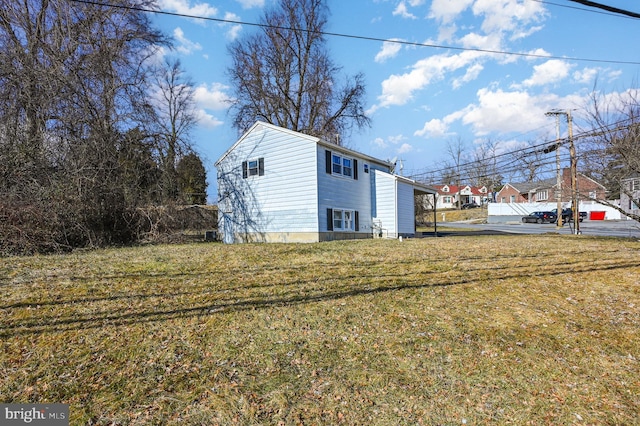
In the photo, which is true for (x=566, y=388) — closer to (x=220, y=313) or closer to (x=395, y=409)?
(x=395, y=409)

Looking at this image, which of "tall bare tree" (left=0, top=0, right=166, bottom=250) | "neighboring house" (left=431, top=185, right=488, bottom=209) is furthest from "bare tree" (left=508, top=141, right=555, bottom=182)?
"neighboring house" (left=431, top=185, right=488, bottom=209)

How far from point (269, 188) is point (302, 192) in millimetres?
1982

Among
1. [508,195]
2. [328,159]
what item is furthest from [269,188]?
[508,195]

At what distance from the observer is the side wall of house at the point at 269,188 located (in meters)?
14.5

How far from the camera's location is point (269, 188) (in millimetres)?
15734

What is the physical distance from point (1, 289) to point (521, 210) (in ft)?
162

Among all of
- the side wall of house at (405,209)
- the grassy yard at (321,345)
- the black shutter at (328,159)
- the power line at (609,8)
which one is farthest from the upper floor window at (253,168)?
the power line at (609,8)

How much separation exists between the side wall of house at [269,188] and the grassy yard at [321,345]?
7.44 m

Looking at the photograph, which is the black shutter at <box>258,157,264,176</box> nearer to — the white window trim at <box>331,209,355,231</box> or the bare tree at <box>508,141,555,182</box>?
the white window trim at <box>331,209,355,231</box>

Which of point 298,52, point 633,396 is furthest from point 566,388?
point 298,52

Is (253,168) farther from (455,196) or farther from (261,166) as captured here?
(455,196)

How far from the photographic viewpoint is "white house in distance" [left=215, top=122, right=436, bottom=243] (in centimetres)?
1452

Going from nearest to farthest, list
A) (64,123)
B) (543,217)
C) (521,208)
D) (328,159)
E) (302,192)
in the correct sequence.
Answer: (64,123) → (302,192) → (328,159) → (543,217) → (521,208)

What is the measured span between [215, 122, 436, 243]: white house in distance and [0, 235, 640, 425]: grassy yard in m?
7.52
